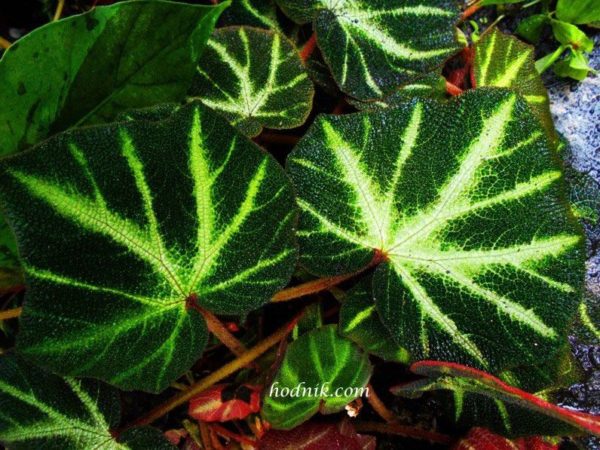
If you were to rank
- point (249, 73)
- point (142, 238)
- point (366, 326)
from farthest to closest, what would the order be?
point (249, 73), point (366, 326), point (142, 238)

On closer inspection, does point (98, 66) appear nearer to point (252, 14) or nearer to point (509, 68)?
point (252, 14)

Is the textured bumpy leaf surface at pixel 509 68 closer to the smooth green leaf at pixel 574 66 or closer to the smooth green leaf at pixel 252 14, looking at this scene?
the smooth green leaf at pixel 574 66

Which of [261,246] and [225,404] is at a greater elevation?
[261,246]

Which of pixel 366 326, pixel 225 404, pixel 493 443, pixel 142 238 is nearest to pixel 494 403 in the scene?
pixel 493 443

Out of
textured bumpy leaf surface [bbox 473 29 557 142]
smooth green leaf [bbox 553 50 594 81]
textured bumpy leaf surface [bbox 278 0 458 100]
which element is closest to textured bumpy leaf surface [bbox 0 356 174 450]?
textured bumpy leaf surface [bbox 278 0 458 100]

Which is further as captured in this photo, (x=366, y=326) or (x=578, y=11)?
(x=578, y=11)

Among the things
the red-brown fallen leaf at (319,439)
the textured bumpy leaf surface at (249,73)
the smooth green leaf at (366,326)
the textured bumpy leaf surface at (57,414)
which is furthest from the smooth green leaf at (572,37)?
the textured bumpy leaf surface at (57,414)

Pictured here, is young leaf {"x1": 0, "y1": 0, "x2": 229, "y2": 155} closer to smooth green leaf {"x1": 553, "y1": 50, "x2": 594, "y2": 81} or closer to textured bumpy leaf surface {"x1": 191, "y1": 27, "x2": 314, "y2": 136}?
textured bumpy leaf surface {"x1": 191, "y1": 27, "x2": 314, "y2": 136}
